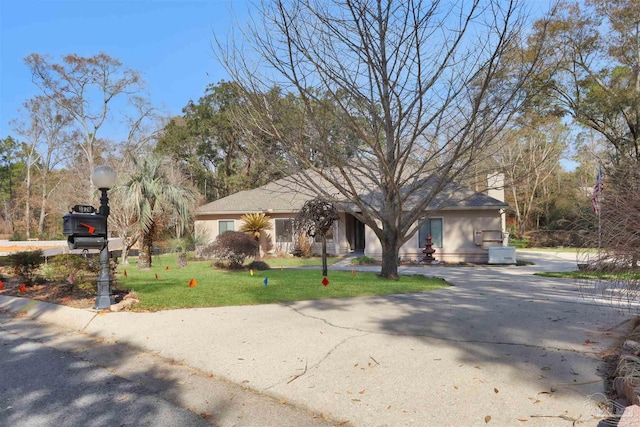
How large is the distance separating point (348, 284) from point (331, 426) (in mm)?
7254

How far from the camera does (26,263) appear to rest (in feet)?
36.6

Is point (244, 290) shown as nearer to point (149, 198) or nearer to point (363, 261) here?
point (149, 198)

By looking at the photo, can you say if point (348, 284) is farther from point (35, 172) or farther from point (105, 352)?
point (35, 172)

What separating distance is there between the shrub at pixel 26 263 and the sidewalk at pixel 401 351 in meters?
2.68

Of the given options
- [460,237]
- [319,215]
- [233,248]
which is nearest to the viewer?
[319,215]

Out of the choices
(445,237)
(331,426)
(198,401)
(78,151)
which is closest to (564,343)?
(331,426)

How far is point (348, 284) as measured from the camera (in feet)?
35.2

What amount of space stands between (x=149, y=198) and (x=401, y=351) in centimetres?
1357

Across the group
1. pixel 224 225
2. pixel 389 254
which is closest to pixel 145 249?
pixel 224 225

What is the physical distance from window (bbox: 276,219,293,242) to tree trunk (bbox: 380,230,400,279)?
1155 centimetres

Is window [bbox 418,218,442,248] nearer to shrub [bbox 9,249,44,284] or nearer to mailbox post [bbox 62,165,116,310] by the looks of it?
shrub [bbox 9,249,44,284]

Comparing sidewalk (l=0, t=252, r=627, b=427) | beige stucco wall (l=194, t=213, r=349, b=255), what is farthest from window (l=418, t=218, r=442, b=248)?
sidewalk (l=0, t=252, r=627, b=427)

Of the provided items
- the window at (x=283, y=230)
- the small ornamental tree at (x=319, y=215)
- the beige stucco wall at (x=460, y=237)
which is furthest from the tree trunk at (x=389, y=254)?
the window at (x=283, y=230)

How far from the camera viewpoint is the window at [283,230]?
77.5 ft
